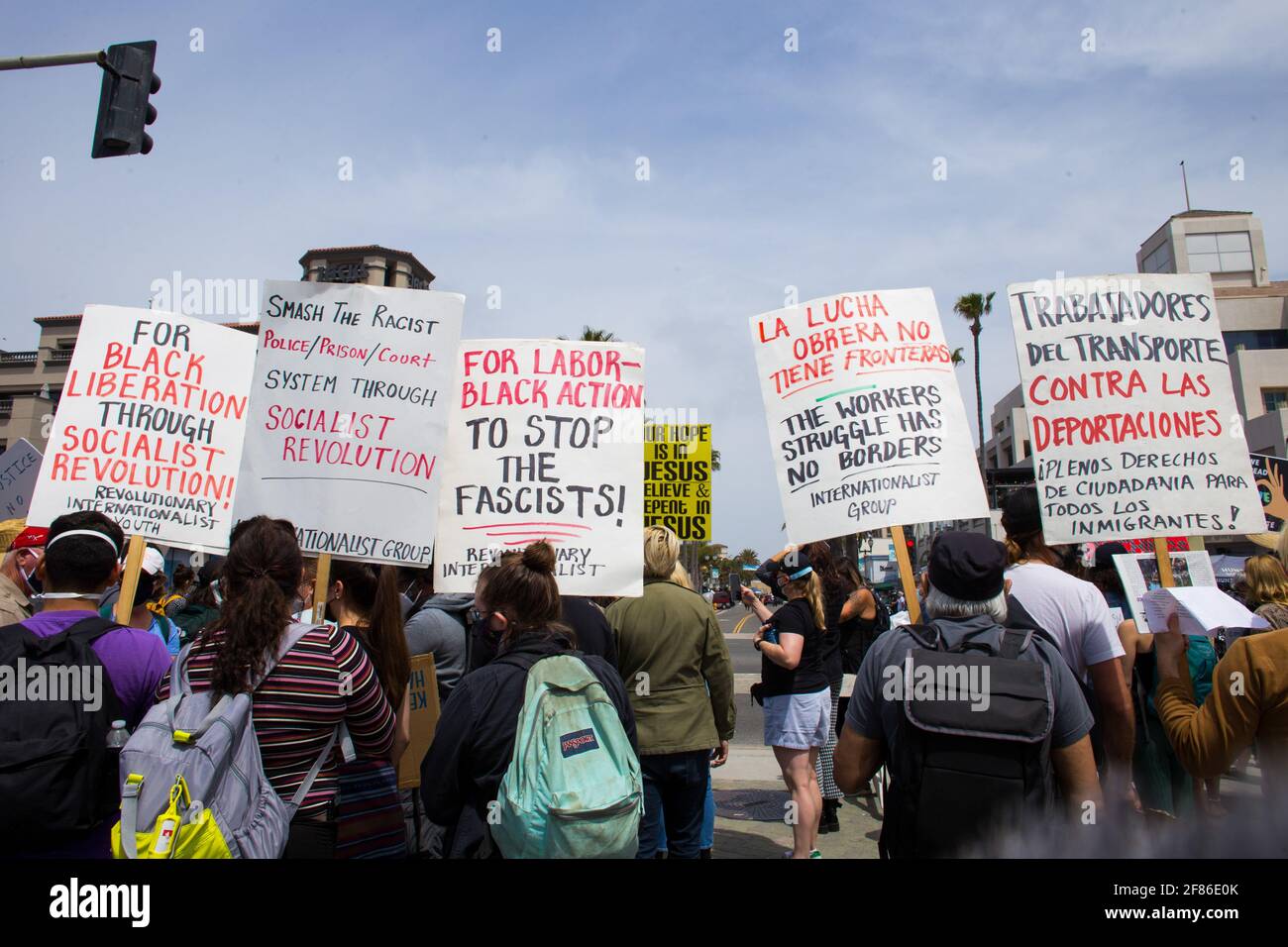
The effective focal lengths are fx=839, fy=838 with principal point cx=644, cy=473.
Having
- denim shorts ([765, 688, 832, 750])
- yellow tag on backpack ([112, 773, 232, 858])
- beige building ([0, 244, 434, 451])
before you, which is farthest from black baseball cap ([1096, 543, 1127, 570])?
beige building ([0, 244, 434, 451])

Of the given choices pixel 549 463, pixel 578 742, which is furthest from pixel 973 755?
pixel 549 463

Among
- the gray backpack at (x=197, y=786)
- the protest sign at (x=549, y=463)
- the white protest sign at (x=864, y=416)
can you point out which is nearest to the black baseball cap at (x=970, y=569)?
the white protest sign at (x=864, y=416)

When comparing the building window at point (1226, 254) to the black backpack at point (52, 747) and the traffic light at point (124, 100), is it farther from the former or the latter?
the black backpack at point (52, 747)

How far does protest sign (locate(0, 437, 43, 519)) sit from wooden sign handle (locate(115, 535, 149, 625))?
4.03 metres

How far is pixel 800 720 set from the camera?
5164 millimetres

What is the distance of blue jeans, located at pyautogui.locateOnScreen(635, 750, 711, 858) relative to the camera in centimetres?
398

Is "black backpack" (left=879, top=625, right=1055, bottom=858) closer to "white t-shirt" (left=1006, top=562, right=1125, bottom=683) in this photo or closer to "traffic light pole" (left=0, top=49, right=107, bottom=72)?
"white t-shirt" (left=1006, top=562, right=1125, bottom=683)

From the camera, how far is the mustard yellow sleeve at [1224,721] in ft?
8.07

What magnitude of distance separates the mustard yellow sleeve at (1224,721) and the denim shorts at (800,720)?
2.60 metres

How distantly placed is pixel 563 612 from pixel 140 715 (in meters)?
1.82
